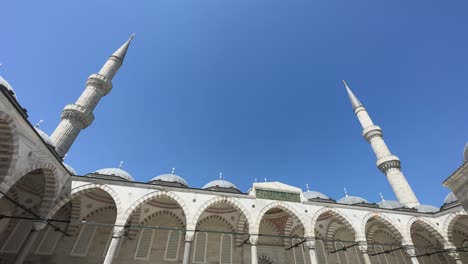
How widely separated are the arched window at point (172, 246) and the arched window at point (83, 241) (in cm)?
386

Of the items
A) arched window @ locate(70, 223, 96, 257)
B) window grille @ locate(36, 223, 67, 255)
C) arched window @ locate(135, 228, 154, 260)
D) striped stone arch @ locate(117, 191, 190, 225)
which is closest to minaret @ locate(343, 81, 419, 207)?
striped stone arch @ locate(117, 191, 190, 225)

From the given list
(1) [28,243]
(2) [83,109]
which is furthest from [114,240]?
(2) [83,109]

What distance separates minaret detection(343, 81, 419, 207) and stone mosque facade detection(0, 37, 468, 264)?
8.39 ft

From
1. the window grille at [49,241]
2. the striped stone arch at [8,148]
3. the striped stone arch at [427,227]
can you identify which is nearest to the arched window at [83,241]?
the window grille at [49,241]

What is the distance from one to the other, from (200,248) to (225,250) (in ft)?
4.55

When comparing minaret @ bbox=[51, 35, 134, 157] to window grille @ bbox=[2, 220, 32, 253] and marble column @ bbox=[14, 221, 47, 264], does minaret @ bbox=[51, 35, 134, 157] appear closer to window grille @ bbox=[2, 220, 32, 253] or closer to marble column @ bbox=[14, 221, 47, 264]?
window grille @ bbox=[2, 220, 32, 253]

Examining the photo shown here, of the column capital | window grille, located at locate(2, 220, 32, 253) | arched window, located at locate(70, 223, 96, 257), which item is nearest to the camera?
the column capital

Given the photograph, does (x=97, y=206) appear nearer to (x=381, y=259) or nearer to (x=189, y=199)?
(x=189, y=199)

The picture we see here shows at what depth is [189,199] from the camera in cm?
1112

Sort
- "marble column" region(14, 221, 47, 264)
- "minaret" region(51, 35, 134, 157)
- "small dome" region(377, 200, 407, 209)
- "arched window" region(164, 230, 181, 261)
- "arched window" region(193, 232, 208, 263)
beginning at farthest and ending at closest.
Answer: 1. "small dome" region(377, 200, 407, 209)
2. "minaret" region(51, 35, 134, 157)
3. "arched window" region(193, 232, 208, 263)
4. "arched window" region(164, 230, 181, 261)
5. "marble column" region(14, 221, 47, 264)

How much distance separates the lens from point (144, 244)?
41.1 feet

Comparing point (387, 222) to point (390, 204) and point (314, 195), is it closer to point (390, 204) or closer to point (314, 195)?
point (390, 204)

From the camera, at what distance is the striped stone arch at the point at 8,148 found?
23.7 feet

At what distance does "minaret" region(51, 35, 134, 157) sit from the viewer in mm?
15227
